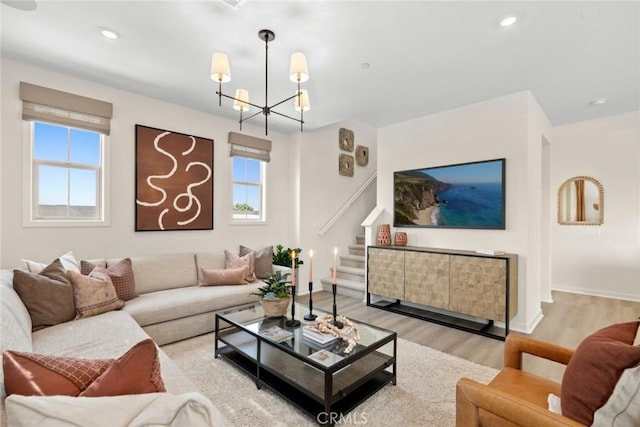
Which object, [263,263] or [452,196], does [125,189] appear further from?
[452,196]

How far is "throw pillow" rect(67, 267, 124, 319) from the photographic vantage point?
7.84 ft

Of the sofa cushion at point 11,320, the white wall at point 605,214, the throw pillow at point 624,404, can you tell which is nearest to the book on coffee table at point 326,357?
the throw pillow at point 624,404

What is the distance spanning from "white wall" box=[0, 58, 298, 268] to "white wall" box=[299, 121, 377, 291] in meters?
0.28

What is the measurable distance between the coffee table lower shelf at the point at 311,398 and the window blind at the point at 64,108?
9.49 feet

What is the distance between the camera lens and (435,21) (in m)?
2.20

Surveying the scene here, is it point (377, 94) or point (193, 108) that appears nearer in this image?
point (377, 94)

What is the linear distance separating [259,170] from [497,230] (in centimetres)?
344

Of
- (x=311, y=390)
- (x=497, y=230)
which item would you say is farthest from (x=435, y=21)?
(x=311, y=390)

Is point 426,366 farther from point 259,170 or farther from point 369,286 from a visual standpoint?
point 259,170

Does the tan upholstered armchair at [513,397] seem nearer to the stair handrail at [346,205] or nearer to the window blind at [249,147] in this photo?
the stair handrail at [346,205]

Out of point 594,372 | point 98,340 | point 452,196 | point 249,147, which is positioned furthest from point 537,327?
point 249,147

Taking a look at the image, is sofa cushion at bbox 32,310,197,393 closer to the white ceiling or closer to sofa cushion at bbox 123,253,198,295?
sofa cushion at bbox 123,253,198,295

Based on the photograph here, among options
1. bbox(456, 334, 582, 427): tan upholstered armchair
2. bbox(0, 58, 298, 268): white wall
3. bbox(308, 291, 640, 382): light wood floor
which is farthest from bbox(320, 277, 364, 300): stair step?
bbox(456, 334, 582, 427): tan upholstered armchair

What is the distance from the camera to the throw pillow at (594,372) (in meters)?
0.99
